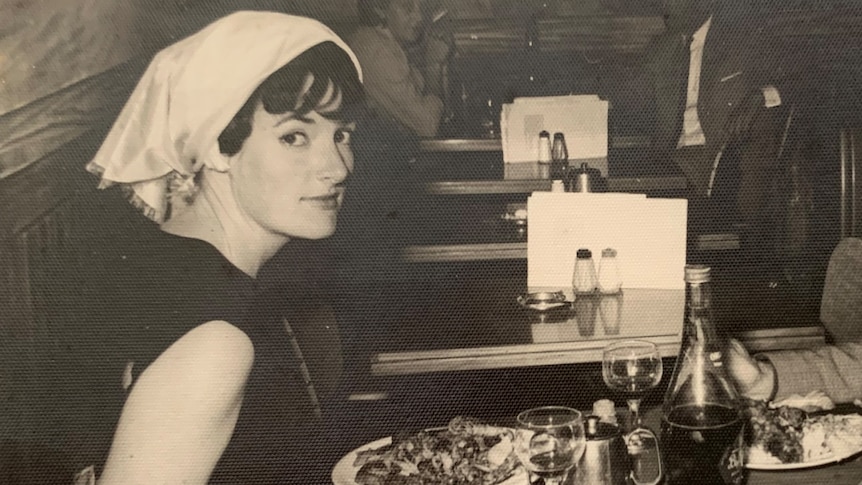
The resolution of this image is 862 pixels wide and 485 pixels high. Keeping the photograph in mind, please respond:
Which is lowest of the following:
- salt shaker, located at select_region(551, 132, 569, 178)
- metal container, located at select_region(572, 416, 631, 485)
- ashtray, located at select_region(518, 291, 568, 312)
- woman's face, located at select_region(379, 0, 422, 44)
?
ashtray, located at select_region(518, 291, 568, 312)

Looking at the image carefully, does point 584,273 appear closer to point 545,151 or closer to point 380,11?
point 545,151

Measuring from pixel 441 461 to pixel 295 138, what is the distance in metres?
0.49

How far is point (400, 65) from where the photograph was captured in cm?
92

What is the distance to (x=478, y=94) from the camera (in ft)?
2.97

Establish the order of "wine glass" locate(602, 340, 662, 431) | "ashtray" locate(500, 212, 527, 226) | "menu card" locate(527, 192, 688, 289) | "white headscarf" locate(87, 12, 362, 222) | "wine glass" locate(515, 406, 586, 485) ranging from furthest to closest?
1. "ashtray" locate(500, 212, 527, 226)
2. "menu card" locate(527, 192, 688, 289)
3. "white headscarf" locate(87, 12, 362, 222)
4. "wine glass" locate(602, 340, 662, 431)
5. "wine glass" locate(515, 406, 586, 485)

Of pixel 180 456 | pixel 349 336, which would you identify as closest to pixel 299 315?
pixel 349 336

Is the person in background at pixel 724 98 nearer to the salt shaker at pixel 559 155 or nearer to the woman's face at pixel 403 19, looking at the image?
the salt shaker at pixel 559 155

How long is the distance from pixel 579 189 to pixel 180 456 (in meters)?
0.65

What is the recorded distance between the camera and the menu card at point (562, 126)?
90cm

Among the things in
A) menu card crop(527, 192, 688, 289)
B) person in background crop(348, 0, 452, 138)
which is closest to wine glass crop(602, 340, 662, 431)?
menu card crop(527, 192, 688, 289)

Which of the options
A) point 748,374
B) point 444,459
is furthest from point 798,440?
point 444,459

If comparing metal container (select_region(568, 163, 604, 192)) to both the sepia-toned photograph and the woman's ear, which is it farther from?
the woman's ear

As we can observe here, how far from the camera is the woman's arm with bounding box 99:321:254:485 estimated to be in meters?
0.85

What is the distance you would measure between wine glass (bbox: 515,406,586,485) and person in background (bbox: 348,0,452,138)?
0.46 metres
